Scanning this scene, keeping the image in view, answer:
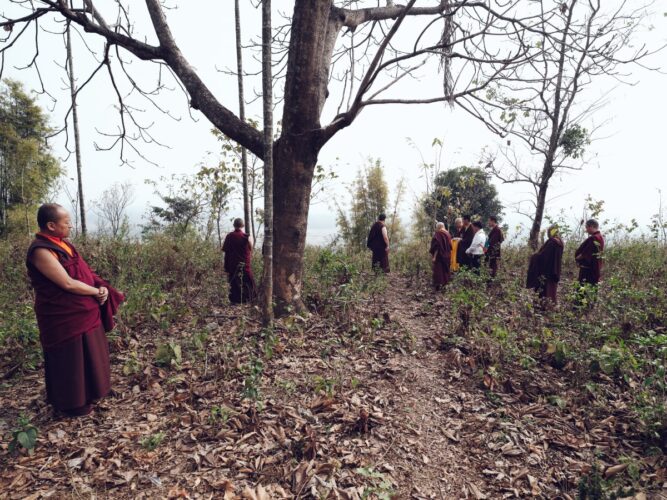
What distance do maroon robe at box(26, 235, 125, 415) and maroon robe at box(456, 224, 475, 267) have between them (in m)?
7.76

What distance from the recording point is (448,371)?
441cm

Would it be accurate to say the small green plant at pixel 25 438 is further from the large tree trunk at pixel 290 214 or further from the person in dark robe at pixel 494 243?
the person in dark robe at pixel 494 243

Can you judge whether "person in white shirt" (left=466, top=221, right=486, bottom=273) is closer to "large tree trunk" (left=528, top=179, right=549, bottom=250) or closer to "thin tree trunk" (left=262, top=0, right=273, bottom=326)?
"large tree trunk" (left=528, top=179, right=549, bottom=250)

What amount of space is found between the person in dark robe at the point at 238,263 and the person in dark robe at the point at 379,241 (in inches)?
154

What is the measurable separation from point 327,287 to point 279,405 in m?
3.19

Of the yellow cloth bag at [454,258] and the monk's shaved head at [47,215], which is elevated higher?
the monk's shaved head at [47,215]

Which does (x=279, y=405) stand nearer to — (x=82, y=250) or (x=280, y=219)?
(x=280, y=219)

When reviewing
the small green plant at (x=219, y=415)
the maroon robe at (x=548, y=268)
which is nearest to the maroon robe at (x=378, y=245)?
the maroon robe at (x=548, y=268)

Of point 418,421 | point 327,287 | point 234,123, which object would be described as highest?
point 234,123

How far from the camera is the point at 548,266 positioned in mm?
7094

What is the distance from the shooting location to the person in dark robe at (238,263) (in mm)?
6512

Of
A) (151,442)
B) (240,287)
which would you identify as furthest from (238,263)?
(151,442)

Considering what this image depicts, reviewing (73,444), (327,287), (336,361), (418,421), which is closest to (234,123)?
(327,287)

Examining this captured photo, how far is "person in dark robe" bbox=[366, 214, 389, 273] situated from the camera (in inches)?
376
